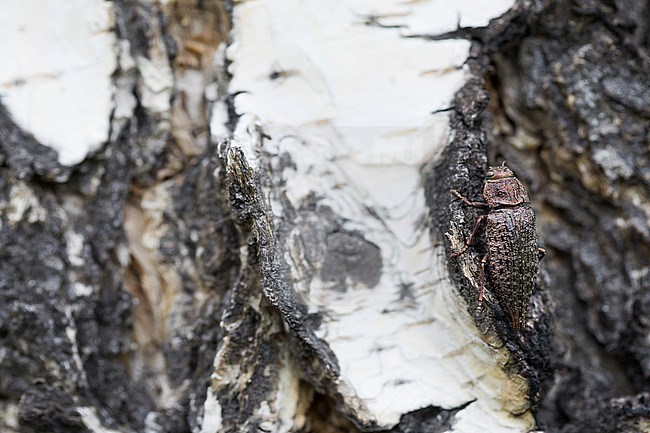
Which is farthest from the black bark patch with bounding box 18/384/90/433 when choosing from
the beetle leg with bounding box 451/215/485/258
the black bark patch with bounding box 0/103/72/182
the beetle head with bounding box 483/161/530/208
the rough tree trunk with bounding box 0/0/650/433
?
the beetle head with bounding box 483/161/530/208

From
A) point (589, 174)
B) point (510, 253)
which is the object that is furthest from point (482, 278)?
point (589, 174)

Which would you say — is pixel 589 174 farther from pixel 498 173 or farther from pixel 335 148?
pixel 335 148

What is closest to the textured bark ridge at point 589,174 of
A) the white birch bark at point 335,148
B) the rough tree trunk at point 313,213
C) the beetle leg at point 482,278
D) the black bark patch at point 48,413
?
the rough tree trunk at point 313,213

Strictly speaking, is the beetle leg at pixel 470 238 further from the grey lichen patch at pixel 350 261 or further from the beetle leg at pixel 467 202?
the grey lichen patch at pixel 350 261

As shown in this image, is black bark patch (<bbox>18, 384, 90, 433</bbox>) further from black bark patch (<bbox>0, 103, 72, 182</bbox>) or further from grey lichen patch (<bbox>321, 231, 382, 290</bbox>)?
grey lichen patch (<bbox>321, 231, 382, 290</bbox>)

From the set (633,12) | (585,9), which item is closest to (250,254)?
(585,9)

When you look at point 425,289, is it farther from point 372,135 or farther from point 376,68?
point 376,68
